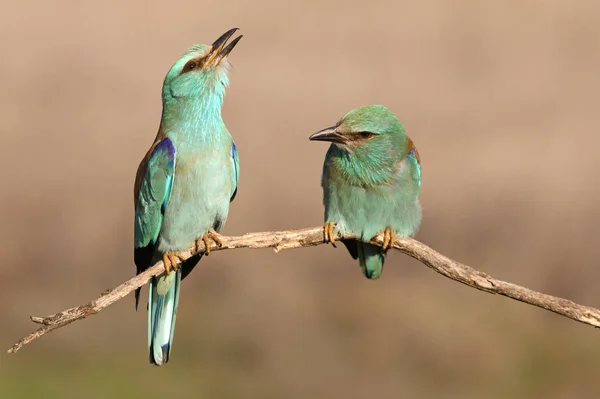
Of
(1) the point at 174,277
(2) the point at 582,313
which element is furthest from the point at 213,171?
(2) the point at 582,313

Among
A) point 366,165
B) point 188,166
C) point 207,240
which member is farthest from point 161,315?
point 366,165

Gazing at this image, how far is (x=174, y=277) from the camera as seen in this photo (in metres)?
7.88

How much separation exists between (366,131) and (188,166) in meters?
1.01

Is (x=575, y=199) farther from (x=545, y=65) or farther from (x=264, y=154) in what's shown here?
(x=264, y=154)

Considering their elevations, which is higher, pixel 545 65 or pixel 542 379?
pixel 545 65

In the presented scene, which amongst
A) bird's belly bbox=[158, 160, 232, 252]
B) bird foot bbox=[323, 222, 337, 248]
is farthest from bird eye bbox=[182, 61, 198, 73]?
bird foot bbox=[323, 222, 337, 248]

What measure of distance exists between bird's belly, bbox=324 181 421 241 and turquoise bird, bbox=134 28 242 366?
0.62 metres

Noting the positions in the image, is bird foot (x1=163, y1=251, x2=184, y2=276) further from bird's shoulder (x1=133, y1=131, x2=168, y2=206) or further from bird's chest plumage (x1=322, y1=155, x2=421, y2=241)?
bird's chest plumage (x1=322, y1=155, x2=421, y2=241)

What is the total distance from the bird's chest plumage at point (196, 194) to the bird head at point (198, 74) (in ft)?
1.12

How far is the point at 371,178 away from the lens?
7.51 meters

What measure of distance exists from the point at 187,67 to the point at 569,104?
28.3 feet

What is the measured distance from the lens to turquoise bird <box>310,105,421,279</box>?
7.37 meters

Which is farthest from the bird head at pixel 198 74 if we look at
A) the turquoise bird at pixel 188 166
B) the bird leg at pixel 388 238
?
the bird leg at pixel 388 238

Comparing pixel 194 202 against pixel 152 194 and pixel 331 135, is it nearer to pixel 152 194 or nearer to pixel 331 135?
pixel 152 194
